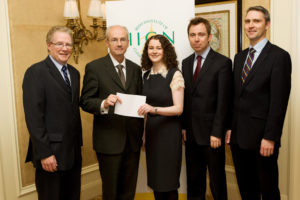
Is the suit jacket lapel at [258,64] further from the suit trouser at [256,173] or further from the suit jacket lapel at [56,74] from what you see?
the suit jacket lapel at [56,74]

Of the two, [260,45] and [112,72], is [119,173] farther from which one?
[260,45]

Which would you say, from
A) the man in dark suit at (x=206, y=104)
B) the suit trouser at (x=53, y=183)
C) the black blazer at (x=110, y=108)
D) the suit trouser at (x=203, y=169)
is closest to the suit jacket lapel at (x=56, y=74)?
the black blazer at (x=110, y=108)

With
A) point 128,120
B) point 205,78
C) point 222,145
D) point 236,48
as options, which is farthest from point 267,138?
point 236,48

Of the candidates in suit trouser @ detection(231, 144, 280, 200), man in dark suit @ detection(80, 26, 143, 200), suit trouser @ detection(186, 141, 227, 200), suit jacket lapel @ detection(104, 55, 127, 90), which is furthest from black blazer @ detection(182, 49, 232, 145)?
suit jacket lapel @ detection(104, 55, 127, 90)

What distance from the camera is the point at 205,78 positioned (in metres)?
2.32

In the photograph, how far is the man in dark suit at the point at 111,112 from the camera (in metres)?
2.24

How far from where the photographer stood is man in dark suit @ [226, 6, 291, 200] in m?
1.98

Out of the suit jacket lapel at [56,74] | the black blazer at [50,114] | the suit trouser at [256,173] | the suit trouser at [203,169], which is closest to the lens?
the black blazer at [50,114]

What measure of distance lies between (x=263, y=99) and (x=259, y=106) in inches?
2.3

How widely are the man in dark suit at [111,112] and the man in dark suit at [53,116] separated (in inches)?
6.0

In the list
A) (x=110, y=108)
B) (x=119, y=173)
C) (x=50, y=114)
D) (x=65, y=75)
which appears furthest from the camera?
(x=119, y=173)

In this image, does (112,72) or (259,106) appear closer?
(259,106)

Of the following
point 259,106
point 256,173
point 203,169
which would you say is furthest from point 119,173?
point 259,106

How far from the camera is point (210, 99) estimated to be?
2.32m
